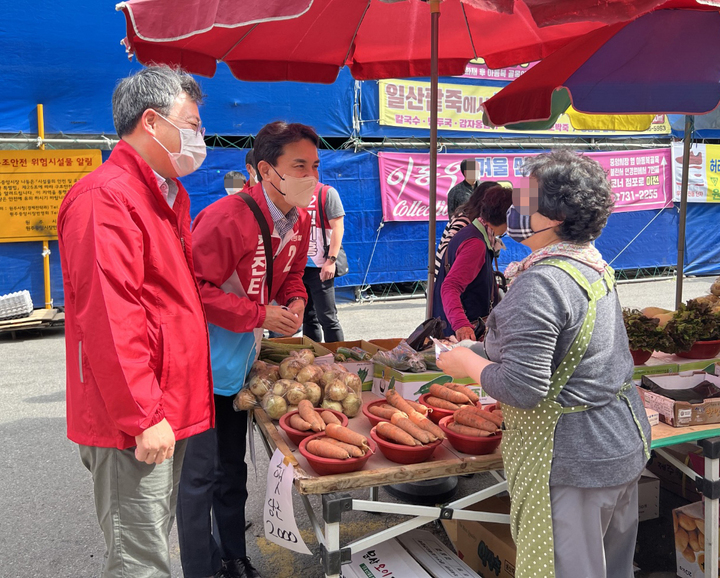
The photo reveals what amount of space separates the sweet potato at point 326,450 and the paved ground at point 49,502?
1.27 metres

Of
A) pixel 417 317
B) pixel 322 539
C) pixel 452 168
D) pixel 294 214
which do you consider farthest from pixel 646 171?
pixel 322 539

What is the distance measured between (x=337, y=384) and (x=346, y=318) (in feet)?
22.0

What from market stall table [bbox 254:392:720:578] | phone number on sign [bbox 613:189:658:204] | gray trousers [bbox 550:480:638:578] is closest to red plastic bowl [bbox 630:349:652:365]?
market stall table [bbox 254:392:720:578]

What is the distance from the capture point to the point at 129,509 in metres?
1.96

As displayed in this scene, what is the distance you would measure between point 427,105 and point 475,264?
7.85 metres

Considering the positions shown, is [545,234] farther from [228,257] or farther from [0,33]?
[0,33]

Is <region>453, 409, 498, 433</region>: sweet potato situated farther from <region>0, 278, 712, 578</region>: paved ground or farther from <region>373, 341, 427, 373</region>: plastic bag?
<region>0, 278, 712, 578</region>: paved ground

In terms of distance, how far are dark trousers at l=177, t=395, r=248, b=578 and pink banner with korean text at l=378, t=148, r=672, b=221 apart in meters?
7.00

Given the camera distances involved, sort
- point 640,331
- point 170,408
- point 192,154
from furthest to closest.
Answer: point 640,331 < point 192,154 < point 170,408

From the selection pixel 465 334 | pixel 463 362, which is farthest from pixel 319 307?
pixel 463 362

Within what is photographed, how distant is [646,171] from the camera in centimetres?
1256

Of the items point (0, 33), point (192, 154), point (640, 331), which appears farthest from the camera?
point (0, 33)

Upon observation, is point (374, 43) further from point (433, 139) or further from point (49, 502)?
point (49, 502)

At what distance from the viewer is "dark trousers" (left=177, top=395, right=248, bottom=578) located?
2773mm
